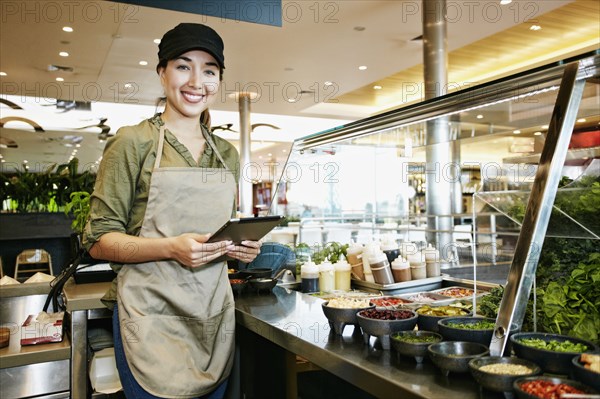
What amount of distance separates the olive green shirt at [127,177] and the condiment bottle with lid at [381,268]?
103 cm

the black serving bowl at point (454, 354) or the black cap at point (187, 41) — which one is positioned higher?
the black cap at point (187, 41)

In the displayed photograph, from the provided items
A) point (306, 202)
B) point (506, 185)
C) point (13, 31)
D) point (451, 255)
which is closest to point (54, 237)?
point (13, 31)

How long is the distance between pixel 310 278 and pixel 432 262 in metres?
0.62

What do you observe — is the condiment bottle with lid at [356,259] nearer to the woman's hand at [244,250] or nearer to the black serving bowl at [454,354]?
the woman's hand at [244,250]

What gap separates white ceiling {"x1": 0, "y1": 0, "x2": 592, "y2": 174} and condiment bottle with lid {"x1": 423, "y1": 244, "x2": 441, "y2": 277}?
3811 mm

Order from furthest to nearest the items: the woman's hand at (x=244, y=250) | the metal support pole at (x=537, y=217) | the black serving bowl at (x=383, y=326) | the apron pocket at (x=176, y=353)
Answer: the woman's hand at (x=244, y=250) < the apron pocket at (x=176, y=353) < the black serving bowl at (x=383, y=326) < the metal support pole at (x=537, y=217)

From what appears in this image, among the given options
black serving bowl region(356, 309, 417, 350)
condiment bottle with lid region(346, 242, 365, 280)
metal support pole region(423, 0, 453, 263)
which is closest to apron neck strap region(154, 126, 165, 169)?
black serving bowl region(356, 309, 417, 350)

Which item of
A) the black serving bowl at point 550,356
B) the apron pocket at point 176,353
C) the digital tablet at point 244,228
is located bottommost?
the apron pocket at point 176,353

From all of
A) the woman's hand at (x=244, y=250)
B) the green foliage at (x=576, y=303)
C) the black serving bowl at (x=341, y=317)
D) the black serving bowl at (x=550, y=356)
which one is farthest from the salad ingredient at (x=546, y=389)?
the woman's hand at (x=244, y=250)

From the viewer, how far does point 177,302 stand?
155 cm

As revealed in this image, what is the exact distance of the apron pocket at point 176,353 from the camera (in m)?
1.47

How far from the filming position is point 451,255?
321 cm

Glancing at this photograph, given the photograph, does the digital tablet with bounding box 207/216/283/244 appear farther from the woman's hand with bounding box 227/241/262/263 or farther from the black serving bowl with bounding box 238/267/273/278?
the black serving bowl with bounding box 238/267/273/278

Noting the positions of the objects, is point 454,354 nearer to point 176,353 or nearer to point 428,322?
point 428,322
